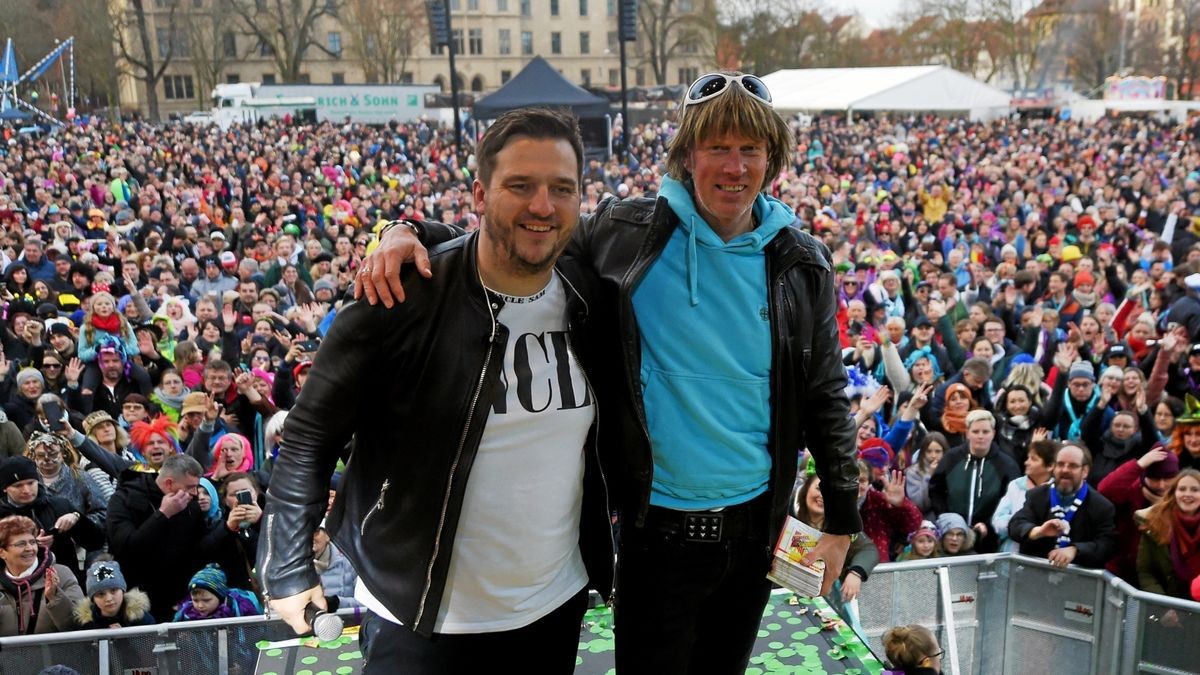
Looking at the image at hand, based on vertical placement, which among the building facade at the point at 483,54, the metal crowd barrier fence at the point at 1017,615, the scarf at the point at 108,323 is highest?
the building facade at the point at 483,54

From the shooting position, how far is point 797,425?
225cm

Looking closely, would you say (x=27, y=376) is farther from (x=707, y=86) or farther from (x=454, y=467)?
(x=707, y=86)

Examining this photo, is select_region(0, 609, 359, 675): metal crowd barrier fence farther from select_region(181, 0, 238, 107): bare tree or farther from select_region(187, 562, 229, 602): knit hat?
select_region(181, 0, 238, 107): bare tree

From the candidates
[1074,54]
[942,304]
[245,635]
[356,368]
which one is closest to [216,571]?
[245,635]

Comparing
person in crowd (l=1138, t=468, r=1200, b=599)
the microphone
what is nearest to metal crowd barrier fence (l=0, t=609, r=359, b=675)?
the microphone

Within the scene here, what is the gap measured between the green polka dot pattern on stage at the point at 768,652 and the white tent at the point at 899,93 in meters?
30.7

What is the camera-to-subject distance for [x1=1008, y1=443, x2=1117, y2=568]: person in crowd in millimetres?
4898

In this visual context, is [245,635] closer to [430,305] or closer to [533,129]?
[430,305]

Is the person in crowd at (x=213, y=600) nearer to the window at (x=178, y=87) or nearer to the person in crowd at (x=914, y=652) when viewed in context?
the person in crowd at (x=914, y=652)

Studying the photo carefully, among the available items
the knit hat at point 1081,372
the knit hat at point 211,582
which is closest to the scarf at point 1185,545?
the knit hat at point 1081,372

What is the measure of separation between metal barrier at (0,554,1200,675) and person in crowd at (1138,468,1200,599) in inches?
21.6

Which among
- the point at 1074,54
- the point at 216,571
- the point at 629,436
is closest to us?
the point at 629,436

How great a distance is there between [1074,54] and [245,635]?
6673 cm

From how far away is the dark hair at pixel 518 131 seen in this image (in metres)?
1.91
